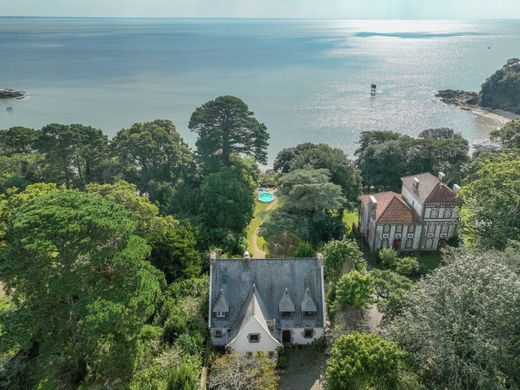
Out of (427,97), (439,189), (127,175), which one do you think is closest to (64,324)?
(127,175)

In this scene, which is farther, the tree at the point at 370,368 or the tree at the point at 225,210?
the tree at the point at 225,210

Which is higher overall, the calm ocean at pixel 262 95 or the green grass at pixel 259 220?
the calm ocean at pixel 262 95

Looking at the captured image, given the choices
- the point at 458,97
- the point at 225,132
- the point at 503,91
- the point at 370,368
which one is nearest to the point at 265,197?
the point at 225,132

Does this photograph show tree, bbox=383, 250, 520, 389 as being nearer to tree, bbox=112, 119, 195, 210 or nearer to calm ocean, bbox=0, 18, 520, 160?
tree, bbox=112, 119, 195, 210

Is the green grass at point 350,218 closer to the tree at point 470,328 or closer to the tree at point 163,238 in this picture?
the tree at point 163,238

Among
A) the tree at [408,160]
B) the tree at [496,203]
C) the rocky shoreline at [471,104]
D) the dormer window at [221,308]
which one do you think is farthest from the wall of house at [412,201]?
the rocky shoreline at [471,104]
